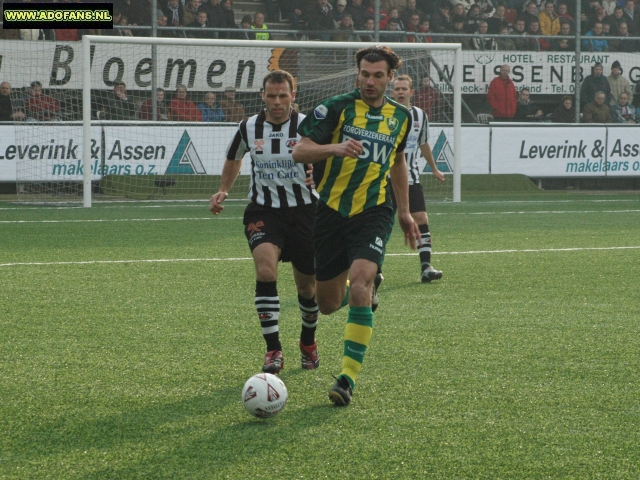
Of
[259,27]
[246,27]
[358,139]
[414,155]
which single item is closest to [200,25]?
[246,27]

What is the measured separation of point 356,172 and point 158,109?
13018 millimetres

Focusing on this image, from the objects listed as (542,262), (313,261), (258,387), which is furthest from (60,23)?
(258,387)

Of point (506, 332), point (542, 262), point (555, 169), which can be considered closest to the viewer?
point (506, 332)

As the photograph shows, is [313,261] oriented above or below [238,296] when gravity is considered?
above

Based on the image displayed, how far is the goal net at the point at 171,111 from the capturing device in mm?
16875

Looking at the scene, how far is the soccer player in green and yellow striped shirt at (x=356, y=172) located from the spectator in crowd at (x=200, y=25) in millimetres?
14877

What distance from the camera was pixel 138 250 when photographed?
1081cm

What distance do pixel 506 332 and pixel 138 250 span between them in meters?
5.64

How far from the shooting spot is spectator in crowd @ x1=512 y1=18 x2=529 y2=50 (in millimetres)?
20938

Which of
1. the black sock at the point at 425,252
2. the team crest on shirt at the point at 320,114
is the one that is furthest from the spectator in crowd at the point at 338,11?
the team crest on shirt at the point at 320,114

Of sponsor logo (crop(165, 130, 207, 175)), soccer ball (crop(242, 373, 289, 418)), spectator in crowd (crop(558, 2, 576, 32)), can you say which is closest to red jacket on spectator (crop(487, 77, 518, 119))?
spectator in crowd (crop(558, 2, 576, 32))

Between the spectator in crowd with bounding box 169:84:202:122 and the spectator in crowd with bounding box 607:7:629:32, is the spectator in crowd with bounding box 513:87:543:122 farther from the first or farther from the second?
the spectator in crowd with bounding box 169:84:202:122

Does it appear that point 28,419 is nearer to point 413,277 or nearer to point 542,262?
point 413,277

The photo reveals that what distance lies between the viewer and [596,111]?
20750 millimetres
